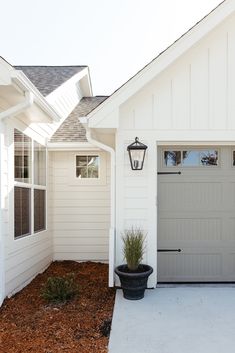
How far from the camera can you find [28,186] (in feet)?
20.5

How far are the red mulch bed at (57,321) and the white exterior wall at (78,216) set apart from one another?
6.26 ft

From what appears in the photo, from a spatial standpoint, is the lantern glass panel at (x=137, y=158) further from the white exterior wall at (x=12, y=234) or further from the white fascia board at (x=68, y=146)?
the white fascia board at (x=68, y=146)

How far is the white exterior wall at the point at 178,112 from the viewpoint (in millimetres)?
5609

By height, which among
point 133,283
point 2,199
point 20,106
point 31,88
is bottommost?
point 133,283

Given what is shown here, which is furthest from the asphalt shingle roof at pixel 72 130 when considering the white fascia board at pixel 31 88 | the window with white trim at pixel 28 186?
the white fascia board at pixel 31 88

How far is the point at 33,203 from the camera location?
6512 mm

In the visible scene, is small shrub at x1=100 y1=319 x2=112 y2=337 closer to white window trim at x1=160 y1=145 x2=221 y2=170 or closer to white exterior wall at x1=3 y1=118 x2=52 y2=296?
white exterior wall at x1=3 y1=118 x2=52 y2=296

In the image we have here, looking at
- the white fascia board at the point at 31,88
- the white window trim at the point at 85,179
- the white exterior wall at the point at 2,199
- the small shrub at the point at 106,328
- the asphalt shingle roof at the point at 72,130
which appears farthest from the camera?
the white window trim at the point at 85,179

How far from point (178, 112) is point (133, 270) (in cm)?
255

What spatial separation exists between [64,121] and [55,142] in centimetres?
155

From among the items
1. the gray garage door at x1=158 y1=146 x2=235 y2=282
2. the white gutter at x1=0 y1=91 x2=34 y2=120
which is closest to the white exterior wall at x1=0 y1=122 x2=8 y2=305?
the white gutter at x1=0 y1=91 x2=34 y2=120

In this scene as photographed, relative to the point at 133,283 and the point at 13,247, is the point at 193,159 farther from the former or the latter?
the point at 13,247

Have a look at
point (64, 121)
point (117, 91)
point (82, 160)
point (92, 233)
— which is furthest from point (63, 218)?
point (117, 91)

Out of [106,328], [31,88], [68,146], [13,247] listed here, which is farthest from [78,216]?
[106,328]
